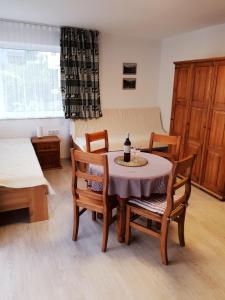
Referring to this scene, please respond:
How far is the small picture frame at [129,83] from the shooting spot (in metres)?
4.80

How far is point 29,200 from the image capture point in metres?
2.55

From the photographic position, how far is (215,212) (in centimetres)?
291

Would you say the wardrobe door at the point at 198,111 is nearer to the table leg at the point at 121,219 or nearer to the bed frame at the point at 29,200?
the table leg at the point at 121,219

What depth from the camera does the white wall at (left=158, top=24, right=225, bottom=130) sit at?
3.62 meters

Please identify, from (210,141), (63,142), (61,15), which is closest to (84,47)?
(61,15)

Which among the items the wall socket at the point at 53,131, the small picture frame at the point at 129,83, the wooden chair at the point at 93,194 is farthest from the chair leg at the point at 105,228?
the small picture frame at the point at 129,83

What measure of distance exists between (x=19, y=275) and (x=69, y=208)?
1.11 metres

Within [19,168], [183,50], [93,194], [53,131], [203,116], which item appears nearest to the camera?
[93,194]

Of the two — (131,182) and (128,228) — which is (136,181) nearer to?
(131,182)

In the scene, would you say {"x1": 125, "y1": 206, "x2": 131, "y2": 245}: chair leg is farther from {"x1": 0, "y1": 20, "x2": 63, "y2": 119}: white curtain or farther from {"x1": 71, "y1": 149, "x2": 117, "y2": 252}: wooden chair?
{"x1": 0, "y1": 20, "x2": 63, "y2": 119}: white curtain

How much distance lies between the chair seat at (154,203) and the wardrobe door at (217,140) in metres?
1.37

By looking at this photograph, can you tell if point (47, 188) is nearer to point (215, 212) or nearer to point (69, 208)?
point (69, 208)

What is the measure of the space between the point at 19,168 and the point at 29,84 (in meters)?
1.99

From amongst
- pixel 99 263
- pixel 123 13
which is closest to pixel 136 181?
pixel 99 263
